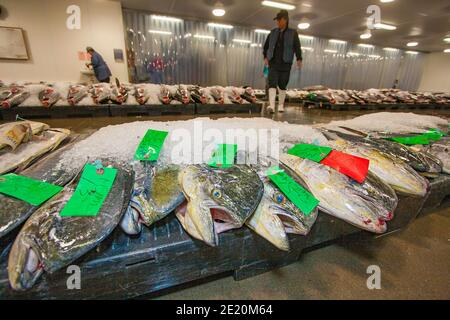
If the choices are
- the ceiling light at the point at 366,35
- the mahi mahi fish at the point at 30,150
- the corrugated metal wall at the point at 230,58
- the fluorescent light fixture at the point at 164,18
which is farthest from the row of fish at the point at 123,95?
the ceiling light at the point at 366,35

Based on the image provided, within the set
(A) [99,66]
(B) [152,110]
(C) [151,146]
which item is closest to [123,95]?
(B) [152,110]

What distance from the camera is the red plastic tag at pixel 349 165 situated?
93 centimetres

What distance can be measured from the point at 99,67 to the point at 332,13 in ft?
27.0

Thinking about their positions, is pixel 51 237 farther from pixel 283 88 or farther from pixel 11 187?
pixel 283 88

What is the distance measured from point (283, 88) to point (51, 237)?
4.85 meters

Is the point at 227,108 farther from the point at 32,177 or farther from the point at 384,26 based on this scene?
the point at 384,26

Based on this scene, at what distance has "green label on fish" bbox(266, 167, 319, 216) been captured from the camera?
825 millimetres

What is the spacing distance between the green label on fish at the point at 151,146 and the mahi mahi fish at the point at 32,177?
28cm

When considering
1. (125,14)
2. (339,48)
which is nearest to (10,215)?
(125,14)

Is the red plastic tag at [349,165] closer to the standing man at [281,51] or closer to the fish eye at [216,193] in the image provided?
the fish eye at [216,193]

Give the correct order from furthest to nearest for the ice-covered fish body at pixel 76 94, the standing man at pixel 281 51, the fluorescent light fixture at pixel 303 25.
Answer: the fluorescent light fixture at pixel 303 25
the standing man at pixel 281 51
the ice-covered fish body at pixel 76 94

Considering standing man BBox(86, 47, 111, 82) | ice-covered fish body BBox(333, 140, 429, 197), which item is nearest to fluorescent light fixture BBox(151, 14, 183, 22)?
standing man BBox(86, 47, 111, 82)

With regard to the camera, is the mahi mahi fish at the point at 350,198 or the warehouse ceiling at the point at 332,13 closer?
the mahi mahi fish at the point at 350,198

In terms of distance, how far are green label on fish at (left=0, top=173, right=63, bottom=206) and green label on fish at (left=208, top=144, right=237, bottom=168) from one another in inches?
24.3
